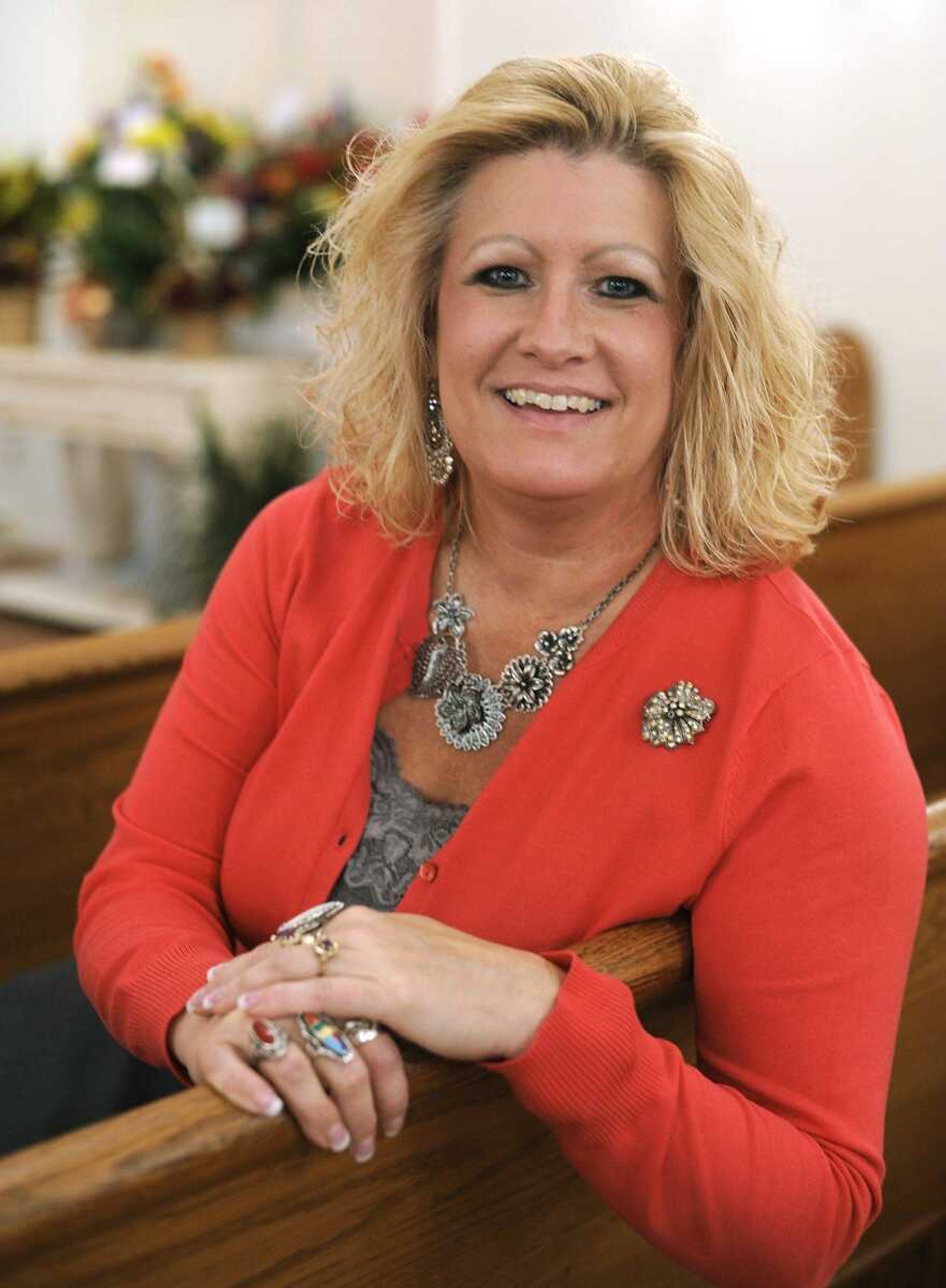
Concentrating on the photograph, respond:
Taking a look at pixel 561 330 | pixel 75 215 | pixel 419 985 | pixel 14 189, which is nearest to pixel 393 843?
pixel 419 985

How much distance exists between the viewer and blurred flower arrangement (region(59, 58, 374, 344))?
5141mm

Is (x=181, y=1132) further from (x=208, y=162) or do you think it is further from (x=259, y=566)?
(x=208, y=162)

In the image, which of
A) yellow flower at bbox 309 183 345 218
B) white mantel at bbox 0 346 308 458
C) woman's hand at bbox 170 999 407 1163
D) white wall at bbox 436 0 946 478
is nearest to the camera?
woman's hand at bbox 170 999 407 1163

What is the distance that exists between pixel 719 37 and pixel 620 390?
3.01 meters

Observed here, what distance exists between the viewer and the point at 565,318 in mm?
1424

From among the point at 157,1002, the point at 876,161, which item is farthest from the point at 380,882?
the point at 876,161

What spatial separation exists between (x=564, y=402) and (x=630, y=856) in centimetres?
41

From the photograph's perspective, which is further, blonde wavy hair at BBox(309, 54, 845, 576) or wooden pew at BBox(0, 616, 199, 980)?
wooden pew at BBox(0, 616, 199, 980)

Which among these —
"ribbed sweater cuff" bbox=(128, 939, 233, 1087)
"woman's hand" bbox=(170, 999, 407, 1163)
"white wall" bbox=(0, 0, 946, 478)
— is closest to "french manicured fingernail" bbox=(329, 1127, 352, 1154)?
"woman's hand" bbox=(170, 999, 407, 1163)

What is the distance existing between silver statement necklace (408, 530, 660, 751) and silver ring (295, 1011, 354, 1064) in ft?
1.46

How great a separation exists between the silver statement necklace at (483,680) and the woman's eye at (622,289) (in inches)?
9.5

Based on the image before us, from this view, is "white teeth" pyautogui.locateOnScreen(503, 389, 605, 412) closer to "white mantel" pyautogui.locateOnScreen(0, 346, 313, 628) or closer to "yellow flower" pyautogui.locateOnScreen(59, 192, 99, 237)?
"white mantel" pyautogui.locateOnScreen(0, 346, 313, 628)

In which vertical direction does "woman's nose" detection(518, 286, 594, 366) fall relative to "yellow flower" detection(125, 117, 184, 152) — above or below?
above

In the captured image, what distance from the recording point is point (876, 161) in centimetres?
395
